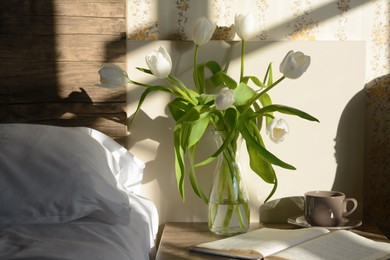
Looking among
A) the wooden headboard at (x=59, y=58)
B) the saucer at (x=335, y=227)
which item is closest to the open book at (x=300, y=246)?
the saucer at (x=335, y=227)

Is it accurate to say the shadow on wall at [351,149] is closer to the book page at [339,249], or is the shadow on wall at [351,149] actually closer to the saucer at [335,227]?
the saucer at [335,227]

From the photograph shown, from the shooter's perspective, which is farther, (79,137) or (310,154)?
(310,154)

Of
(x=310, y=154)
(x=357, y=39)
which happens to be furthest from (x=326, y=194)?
(x=357, y=39)

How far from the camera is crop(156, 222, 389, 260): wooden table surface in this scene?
173 centimetres

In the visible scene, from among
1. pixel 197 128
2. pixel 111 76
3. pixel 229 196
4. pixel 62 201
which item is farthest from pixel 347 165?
pixel 62 201

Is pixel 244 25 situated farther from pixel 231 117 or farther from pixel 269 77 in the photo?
pixel 231 117

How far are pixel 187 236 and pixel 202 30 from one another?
64cm

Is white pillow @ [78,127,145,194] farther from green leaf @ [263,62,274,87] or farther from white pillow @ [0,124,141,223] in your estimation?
green leaf @ [263,62,274,87]

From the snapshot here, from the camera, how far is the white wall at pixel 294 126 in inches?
83.3

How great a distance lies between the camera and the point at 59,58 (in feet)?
6.96

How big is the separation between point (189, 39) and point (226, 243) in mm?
752

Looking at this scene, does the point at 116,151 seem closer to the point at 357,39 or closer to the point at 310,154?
the point at 310,154

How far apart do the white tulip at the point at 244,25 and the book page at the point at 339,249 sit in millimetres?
672

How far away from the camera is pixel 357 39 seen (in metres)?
2.16
